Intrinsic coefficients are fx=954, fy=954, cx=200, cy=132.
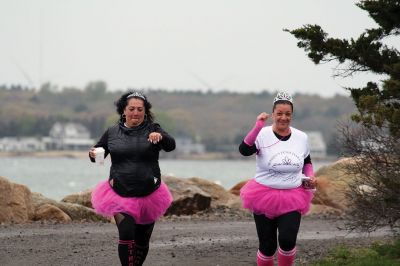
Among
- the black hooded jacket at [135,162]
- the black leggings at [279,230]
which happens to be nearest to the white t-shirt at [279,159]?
the black leggings at [279,230]

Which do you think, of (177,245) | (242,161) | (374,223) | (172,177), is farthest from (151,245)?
(242,161)

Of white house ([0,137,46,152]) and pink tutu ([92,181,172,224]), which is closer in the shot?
pink tutu ([92,181,172,224])

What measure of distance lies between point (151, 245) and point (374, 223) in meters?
3.70

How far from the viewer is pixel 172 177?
73.3 feet

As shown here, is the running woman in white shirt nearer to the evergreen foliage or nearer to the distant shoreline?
the evergreen foliage

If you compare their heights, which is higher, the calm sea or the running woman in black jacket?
the running woman in black jacket

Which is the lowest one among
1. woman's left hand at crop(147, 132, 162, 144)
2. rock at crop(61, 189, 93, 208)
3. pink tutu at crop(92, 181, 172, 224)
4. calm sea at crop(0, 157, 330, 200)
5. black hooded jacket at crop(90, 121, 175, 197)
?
calm sea at crop(0, 157, 330, 200)

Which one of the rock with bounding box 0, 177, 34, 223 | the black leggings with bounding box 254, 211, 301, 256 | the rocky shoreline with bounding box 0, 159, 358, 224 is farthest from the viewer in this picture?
the rocky shoreline with bounding box 0, 159, 358, 224

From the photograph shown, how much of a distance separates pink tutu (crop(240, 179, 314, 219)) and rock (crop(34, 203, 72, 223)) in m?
9.71

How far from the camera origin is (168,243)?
14297 mm

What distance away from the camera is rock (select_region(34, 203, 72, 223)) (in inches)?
741

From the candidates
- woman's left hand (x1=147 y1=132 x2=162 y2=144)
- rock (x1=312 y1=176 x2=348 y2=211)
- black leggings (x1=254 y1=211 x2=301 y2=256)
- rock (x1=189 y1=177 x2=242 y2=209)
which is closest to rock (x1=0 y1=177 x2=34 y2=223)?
rock (x1=189 y1=177 x2=242 y2=209)

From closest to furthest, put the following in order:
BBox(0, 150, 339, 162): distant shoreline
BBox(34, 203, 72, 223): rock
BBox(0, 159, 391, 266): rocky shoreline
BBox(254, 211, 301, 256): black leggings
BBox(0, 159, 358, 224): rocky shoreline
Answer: BBox(254, 211, 301, 256): black leggings, BBox(0, 159, 391, 266): rocky shoreline, BBox(0, 159, 358, 224): rocky shoreline, BBox(34, 203, 72, 223): rock, BBox(0, 150, 339, 162): distant shoreline

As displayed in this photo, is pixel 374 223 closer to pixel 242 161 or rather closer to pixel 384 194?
pixel 384 194
